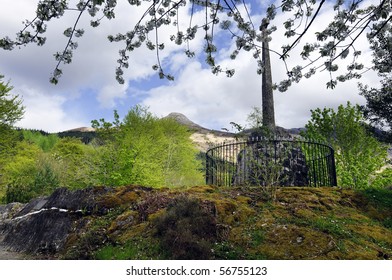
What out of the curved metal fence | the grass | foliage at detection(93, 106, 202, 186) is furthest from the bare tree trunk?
the grass

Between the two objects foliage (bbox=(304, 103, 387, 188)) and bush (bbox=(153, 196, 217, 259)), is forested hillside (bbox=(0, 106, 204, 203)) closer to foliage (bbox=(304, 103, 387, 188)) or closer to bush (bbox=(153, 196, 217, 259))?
bush (bbox=(153, 196, 217, 259))

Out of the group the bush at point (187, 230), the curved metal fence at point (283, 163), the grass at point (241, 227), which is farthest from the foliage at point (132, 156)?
the bush at point (187, 230)

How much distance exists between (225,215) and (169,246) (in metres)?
1.33

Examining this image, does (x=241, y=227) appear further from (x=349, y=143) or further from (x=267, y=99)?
(x=349, y=143)

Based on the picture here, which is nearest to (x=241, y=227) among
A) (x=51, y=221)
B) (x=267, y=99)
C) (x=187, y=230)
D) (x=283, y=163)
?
(x=187, y=230)

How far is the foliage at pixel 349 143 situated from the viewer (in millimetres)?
17711

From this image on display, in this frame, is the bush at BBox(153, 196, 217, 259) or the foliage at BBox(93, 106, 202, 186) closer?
the bush at BBox(153, 196, 217, 259)

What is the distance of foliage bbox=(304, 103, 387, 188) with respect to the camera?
17.7 m

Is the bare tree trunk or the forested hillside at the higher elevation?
the bare tree trunk

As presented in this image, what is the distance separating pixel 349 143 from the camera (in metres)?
18.7

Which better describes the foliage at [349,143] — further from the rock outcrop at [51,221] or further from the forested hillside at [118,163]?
the rock outcrop at [51,221]

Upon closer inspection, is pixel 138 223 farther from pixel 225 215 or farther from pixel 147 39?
pixel 147 39
